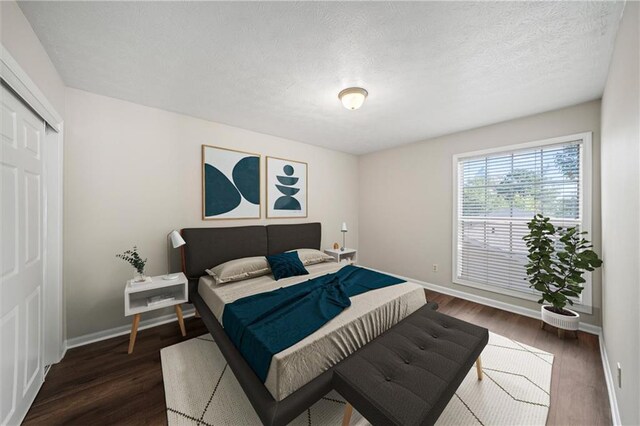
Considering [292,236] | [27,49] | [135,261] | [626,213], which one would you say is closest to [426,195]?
[292,236]

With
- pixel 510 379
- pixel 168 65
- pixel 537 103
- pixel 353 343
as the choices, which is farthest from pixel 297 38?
pixel 510 379

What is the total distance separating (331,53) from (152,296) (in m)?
3.09

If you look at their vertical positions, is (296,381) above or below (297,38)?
below

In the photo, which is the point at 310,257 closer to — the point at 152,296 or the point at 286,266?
the point at 286,266

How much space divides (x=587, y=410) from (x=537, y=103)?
2.87 metres

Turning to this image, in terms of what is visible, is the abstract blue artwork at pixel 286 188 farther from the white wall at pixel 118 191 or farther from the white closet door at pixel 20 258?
the white closet door at pixel 20 258

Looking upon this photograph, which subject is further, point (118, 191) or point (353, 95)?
point (118, 191)

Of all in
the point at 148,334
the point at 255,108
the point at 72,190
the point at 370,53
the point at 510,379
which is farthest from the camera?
the point at 255,108

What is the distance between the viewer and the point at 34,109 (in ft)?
5.29

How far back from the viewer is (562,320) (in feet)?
8.01

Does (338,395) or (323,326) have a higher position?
(323,326)

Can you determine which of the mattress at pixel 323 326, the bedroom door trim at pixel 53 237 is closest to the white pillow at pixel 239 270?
the mattress at pixel 323 326

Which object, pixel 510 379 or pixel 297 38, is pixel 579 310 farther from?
pixel 297 38

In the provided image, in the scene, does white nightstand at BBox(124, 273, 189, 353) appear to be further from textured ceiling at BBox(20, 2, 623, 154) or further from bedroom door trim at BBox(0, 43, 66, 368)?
textured ceiling at BBox(20, 2, 623, 154)
